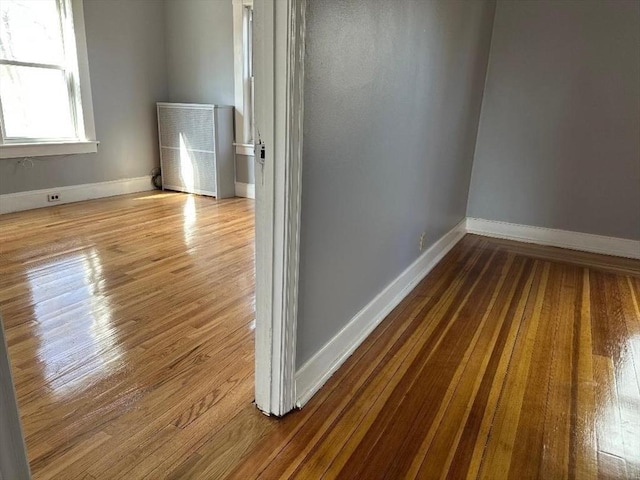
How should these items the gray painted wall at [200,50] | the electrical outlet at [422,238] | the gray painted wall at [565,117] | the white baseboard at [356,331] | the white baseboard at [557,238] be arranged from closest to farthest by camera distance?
the white baseboard at [356,331] < the electrical outlet at [422,238] < the gray painted wall at [565,117] < the white baseboard at [557,238] < the gray painted wall at [200,50]

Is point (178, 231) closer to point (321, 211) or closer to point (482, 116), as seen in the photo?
point (321, 211)

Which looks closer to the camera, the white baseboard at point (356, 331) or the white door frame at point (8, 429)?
the white door frame at point (8, 429)

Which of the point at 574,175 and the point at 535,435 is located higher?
the point at 574,175

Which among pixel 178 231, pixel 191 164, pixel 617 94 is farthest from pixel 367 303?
pixel 191 164

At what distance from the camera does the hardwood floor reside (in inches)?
55.4

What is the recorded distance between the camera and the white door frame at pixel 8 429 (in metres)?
0.78

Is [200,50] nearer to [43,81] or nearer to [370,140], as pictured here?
[43,81]

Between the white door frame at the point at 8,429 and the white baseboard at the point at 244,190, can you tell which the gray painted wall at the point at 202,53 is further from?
the white door frame at the point at 8,429

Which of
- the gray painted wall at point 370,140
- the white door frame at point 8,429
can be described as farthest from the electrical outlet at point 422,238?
the white door frame at point 8,429

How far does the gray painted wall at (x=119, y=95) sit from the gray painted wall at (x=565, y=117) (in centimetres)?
389

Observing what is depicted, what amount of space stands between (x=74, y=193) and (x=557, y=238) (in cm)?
489

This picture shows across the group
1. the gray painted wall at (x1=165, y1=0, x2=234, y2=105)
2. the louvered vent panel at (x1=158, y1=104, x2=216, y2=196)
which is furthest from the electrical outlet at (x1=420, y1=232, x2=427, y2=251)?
the gray painted wall at (x1=165, y1=0, x2=234, y2=105)

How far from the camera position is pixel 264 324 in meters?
1.52

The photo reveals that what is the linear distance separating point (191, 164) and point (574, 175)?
161 inches
